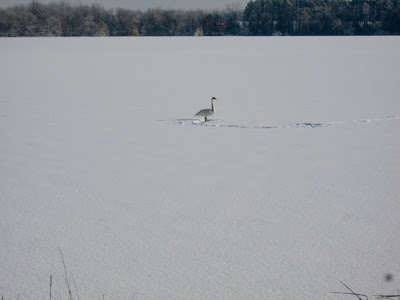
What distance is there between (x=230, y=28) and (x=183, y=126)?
1933 inches

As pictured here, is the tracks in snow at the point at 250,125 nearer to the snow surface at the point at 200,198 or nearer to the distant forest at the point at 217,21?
the snow surface at the point at 200,198

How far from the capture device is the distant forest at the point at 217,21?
46.2 m

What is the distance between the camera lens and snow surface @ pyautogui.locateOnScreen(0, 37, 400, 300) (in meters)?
2.71

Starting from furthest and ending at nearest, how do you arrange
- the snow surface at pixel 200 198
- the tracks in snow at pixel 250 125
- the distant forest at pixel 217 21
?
1. the distant forest at pixel 217 21
2. the tracks in snow at pixel 250 125
3. the snow surface at pixel 200 198

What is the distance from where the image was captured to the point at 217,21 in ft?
166

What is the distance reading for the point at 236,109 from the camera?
8414 millimetres

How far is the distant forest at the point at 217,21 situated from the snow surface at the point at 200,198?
134ft

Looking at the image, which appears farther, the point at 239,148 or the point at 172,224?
the point at 239,148

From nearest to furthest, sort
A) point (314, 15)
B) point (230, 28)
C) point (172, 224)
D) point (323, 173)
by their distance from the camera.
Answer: point (172, 224), point (323, 173), point (314, 15), point (230, 28)

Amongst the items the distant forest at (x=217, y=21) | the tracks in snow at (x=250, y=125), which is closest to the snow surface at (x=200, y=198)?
the tracks in snow at (x=250, y=125)

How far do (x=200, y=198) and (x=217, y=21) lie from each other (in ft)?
160

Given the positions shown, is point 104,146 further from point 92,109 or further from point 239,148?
→ point 92,109

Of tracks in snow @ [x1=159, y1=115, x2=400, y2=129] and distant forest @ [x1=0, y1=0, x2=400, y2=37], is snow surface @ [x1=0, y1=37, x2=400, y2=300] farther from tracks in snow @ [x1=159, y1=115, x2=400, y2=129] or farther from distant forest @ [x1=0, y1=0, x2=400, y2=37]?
distant forest @ [x1=0, y1=0, x2=400, y2=37]

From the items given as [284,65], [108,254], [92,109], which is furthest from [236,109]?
[284,65]
